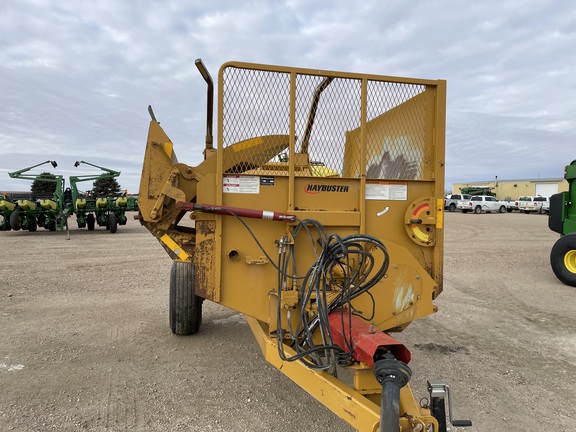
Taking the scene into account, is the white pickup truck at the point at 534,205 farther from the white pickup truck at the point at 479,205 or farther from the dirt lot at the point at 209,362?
the dirt lot at the point at 209,362

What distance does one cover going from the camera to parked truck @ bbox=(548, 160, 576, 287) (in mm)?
7895

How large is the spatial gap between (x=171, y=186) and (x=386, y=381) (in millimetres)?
2062

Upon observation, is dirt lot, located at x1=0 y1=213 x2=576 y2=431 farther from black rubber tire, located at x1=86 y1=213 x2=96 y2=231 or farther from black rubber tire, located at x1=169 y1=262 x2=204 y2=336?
black rubber tire, located at x1=86 y1=213 x2=96 y2=231

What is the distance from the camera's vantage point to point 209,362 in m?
4.13

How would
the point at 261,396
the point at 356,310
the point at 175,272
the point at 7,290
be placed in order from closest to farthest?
1. the point at 356,310
2. the point at 261,396
3. the point at 175,272
4. the point at 7,290

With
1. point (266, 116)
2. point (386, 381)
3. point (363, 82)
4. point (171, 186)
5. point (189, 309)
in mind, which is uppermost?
point (363, 82)

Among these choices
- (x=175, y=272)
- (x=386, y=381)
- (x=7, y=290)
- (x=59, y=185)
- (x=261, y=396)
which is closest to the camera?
(x=386, y=381)

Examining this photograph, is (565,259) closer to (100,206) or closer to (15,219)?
(100,206)

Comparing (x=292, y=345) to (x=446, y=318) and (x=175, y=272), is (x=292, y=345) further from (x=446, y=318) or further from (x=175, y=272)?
(x=446, y=318)

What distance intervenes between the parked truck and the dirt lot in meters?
0.45

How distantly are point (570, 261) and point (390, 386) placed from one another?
7813 millimetres

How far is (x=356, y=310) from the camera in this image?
3.08 meters

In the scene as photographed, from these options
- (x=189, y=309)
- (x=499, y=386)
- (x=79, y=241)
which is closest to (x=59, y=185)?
(x=79, y=241)

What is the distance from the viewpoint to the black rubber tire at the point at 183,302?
4.41 metres
